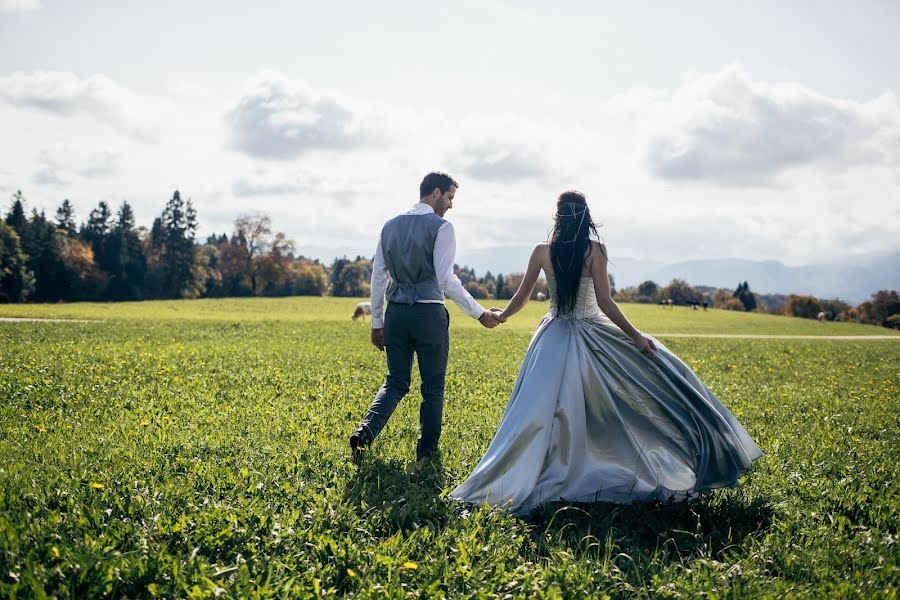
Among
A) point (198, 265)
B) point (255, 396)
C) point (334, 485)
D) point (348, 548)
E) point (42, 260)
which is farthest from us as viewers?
point (198, 265)

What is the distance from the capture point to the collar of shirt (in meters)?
6.52

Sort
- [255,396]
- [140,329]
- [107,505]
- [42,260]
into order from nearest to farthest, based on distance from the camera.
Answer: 1. [107,505]
2. [255,396]
3. [140,329]
4. [42,260]

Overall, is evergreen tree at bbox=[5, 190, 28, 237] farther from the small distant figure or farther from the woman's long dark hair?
the woman's long dark hair

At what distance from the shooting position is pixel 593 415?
580 cm

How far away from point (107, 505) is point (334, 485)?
1911mm

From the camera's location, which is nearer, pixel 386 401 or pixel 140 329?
pixel 386 401

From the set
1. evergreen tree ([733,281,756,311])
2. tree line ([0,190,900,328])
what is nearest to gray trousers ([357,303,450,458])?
tree line ([0,190,900,328])

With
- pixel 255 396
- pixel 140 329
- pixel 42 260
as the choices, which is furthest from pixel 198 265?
pixel 255 396

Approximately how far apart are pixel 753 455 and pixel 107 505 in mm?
5907

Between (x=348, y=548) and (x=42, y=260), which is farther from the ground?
(x=42, y=260)

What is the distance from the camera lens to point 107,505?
192 inches

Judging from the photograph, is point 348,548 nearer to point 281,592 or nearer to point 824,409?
point 281,592

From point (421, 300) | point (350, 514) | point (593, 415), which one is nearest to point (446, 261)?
point (421, 300)

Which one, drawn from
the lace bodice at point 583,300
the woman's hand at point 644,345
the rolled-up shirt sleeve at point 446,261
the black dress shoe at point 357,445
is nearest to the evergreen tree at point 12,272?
the black dress shoe at point 357,445
